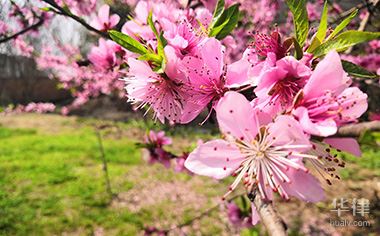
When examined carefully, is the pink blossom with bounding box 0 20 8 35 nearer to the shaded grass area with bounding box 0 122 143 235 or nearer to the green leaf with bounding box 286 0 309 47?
the shaded grass area with bounding box 0 122 143 235

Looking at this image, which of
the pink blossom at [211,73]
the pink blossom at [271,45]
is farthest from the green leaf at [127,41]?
the pink blossom at [271,45]

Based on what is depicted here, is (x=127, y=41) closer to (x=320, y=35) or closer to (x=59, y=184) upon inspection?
(x=320, y=35)

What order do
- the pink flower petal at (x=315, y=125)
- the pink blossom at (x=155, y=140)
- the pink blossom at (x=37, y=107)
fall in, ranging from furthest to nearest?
1. the pink blossom at (x=37, y=107)
2. the pink blossom at (x=155, y=140)
3. the pink flower petal at (x=315, y=125)

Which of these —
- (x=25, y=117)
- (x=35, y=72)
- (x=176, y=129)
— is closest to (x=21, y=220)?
(x=176, y=129)

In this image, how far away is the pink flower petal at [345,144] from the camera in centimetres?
58

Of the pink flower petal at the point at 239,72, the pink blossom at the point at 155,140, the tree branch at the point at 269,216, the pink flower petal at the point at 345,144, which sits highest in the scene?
the pink flower petal at the point at 239,72

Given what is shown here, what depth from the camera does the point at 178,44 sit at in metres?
0.72

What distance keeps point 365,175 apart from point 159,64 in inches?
193

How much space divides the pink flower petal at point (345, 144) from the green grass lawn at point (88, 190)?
2102 mm

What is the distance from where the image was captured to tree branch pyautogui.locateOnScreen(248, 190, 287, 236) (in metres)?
0.73

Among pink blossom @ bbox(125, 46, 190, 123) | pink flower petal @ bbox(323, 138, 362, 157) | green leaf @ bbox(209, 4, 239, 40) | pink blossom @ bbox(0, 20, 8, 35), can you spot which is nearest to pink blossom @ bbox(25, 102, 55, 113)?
pink blossom @ bbox(0, 20, 8, 35)

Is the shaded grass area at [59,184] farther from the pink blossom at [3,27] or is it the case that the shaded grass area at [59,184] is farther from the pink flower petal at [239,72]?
the pink flower petal at [239,72]

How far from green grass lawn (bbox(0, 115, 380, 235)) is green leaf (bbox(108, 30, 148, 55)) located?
78.6 inches

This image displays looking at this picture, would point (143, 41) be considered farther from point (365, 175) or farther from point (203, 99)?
point (365, 175)
